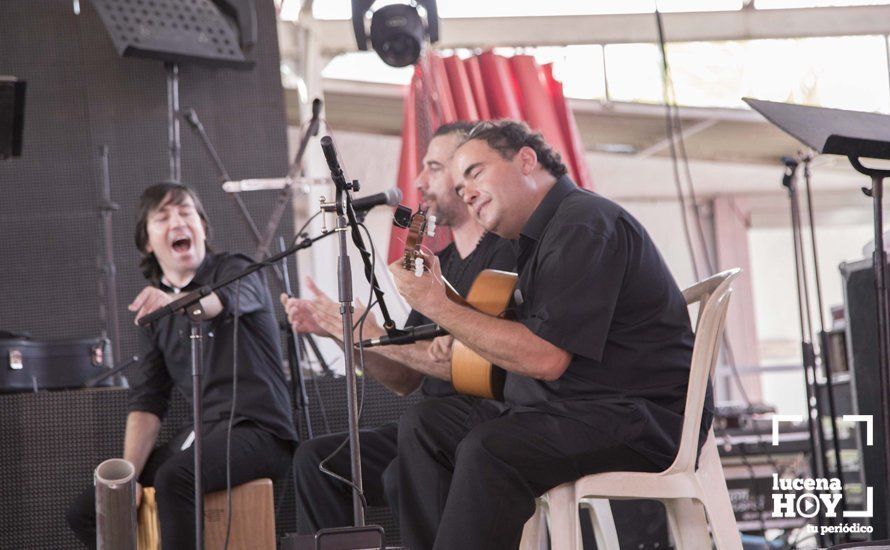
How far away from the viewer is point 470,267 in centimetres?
280

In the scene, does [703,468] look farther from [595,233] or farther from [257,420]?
[257,420]

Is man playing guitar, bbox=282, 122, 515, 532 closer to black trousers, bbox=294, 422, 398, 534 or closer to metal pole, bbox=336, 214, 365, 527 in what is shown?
black trousers, bbox=294, 422, 398, 534

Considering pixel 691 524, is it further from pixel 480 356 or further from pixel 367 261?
pixel 367 261

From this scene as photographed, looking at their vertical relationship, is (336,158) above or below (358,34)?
below

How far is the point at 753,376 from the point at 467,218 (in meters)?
5.04

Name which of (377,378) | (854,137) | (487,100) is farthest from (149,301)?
(487,100)

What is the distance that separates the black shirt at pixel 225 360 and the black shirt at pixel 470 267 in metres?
0.43

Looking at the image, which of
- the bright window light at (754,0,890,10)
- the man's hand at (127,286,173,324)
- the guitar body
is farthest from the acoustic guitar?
the bright window light at (754,0,890,10)

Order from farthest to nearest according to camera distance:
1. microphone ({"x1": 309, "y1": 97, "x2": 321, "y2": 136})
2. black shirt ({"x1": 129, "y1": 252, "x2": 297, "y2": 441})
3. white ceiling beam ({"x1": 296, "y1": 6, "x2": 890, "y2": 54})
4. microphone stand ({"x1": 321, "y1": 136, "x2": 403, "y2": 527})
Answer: white ceiling beam ({"x1": 296, "y1": 6, "x2": 890, "y2": 54}), microphone ({"x1": 309, "y1": 97, "x2": 321, "y2": 136}), black shirt ({"x1": 129, "y1": 252, "x2": 297, "y2": 441}), microphone stand ({"x1": 321, "y1": 136, "x2": 403, "y2": 527})

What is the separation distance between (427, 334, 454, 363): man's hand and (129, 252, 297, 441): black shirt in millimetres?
550

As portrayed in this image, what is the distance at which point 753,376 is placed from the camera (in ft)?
24.3

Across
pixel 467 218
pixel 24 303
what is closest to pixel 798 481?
pixel 467 218

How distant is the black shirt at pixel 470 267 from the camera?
8.76 ft

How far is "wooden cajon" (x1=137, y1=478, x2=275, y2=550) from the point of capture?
2.71 metres
